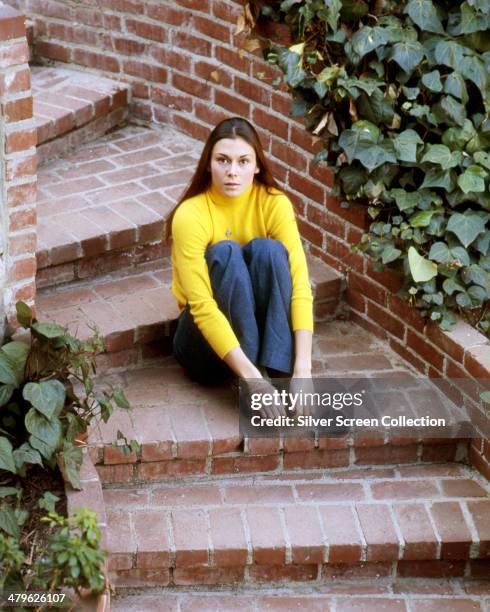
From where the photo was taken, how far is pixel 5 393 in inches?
119

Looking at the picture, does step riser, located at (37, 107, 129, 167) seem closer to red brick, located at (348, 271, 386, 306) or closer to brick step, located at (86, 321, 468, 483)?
brick step, located at (86, 321, 468, 483)

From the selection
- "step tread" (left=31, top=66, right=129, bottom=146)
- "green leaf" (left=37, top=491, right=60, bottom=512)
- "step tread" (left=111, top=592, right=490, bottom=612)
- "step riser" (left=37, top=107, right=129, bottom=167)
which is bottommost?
"step tread" (left=111, top=592, right=490, bottom=612)

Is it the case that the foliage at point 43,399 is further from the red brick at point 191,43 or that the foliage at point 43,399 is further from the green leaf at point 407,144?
the red brick at point 191,43

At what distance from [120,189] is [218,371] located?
3.44 feet

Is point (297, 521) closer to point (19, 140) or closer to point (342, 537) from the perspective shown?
point (342, 537)

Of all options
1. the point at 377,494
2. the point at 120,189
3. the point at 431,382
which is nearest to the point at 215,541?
the point at 377,494

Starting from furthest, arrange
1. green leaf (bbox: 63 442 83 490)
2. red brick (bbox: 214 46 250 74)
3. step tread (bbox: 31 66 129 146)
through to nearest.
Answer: step tread (bbox: 31 66 129 146), red brick (bbox: 214 46 250 74), green leaf (bbox: 63 442 83 490)

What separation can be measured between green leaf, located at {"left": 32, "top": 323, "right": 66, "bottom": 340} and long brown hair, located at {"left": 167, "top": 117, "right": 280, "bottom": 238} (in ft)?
2.10

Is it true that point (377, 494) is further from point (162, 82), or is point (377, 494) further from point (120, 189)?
point (162, 82)

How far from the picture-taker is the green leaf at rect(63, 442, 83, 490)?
9.68 ft

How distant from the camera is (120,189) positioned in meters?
4.27

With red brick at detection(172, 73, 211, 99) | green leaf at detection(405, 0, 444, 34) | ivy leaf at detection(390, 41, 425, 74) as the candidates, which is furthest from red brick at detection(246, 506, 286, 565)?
red brick at detection(172, 73, 211, 99)

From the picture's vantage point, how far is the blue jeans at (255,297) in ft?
11.0

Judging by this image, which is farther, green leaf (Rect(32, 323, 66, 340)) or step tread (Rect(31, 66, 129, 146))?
step tread (Rect(31, 66, 129, 146))
